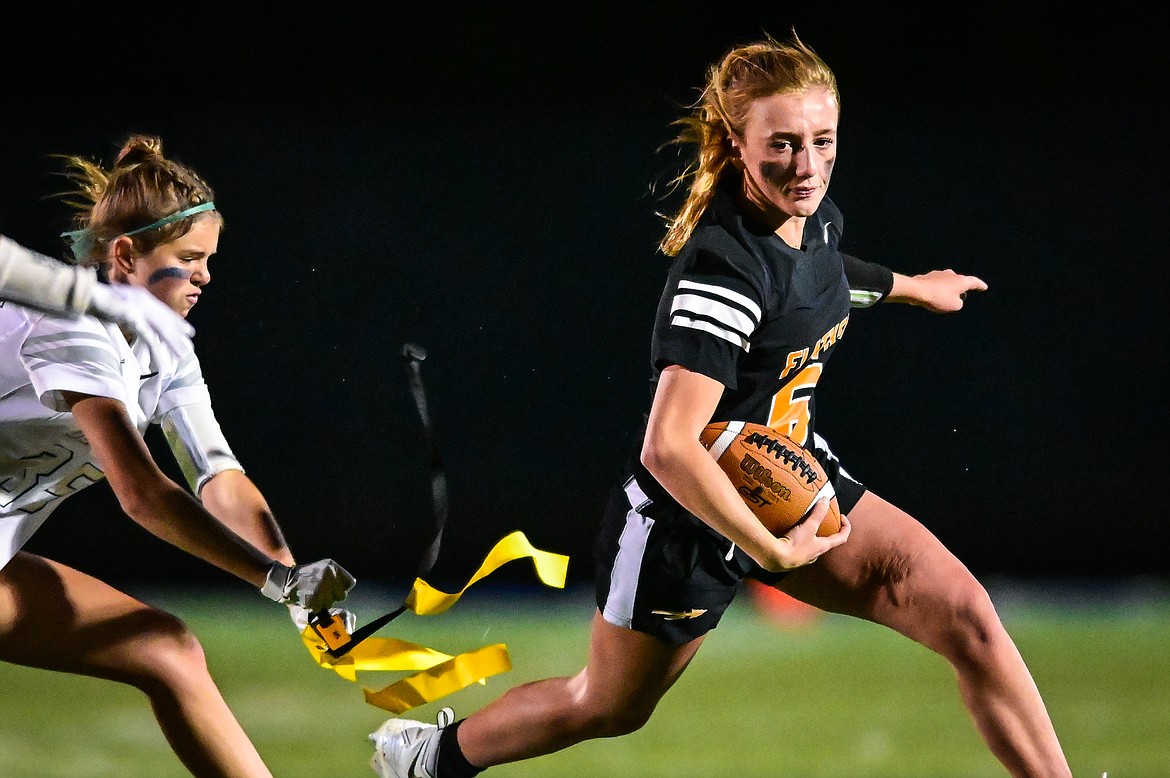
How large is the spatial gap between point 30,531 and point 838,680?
3.14 metres

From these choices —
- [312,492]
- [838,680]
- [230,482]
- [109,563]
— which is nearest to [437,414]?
[312,492]

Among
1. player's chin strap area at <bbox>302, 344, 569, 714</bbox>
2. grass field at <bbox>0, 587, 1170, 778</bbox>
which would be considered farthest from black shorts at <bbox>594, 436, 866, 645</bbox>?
grass field at <bbox>0, 587, 1170, 778</bbox>

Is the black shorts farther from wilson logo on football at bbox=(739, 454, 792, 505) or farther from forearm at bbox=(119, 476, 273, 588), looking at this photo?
forearm at bbox=(119, 476, 273, 588)

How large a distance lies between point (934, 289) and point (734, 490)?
1210 millimetres

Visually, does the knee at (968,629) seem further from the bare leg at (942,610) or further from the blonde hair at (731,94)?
the blonde hair at (731,94)

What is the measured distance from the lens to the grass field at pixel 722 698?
4316mm

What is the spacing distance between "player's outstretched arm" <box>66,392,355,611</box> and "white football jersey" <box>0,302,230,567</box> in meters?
0.06

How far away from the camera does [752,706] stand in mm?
5086

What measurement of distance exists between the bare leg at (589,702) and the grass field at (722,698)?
73cm

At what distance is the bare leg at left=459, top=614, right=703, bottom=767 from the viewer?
10.7 feet

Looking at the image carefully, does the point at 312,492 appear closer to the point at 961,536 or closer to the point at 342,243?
the point at 342,243

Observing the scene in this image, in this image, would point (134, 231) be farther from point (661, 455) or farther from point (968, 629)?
point (968, 629)

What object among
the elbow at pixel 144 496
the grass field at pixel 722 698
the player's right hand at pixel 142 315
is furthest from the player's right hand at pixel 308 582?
the grass field at pixel 722 698

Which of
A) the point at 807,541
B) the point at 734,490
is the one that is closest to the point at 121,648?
the point at 734,490
